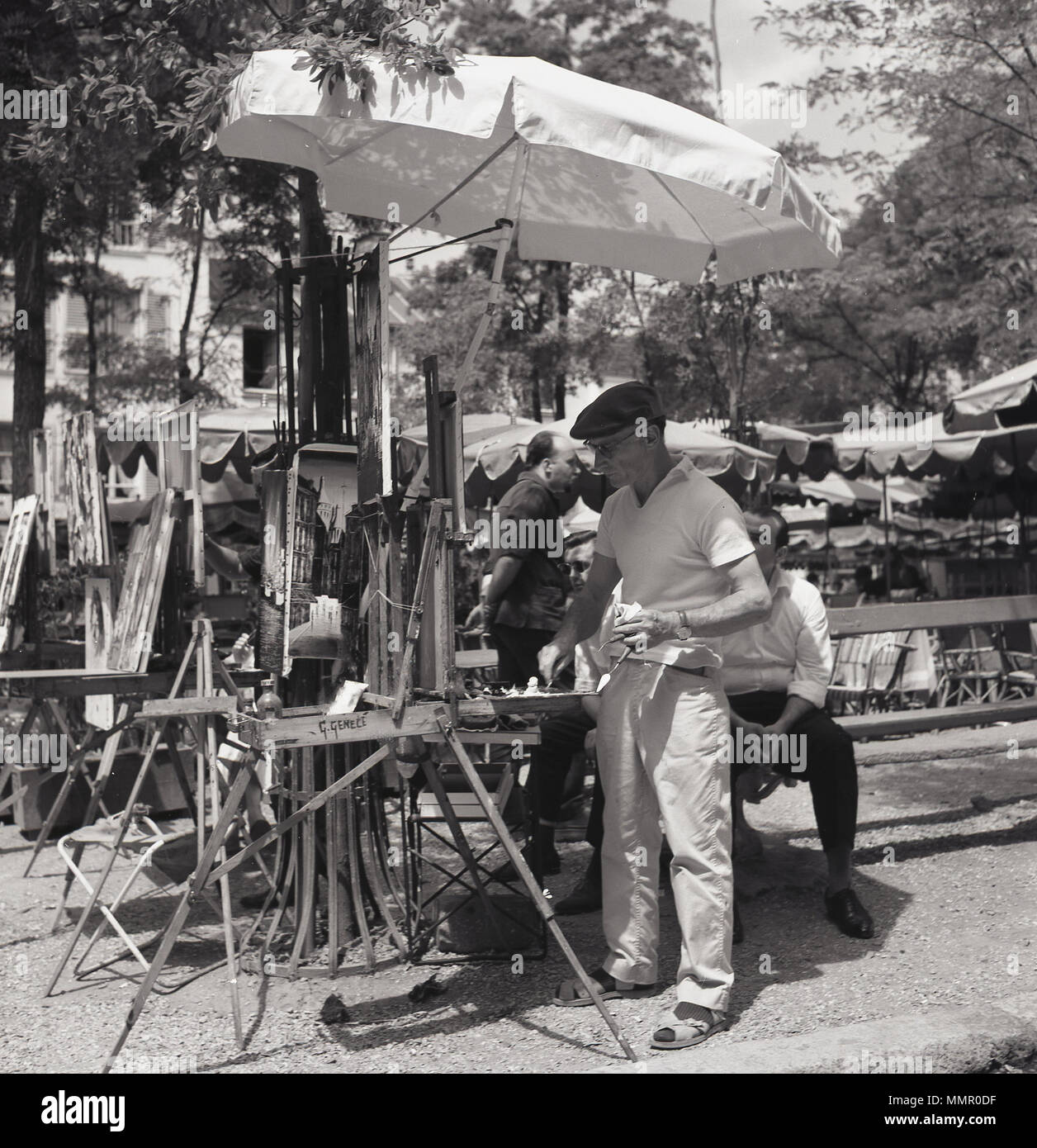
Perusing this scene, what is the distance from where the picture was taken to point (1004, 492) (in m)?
14.6

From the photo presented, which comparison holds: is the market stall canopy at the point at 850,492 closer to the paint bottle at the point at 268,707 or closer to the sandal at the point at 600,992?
the sandal at the point at 600,992

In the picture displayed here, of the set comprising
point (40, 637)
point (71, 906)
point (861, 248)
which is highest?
point (861, 248)

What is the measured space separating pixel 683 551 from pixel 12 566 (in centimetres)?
408

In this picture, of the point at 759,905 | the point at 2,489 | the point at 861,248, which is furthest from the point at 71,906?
the point at 2,489

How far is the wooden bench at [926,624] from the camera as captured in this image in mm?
6477

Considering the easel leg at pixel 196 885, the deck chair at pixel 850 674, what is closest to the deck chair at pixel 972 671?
the deck chair at pixel 850 674

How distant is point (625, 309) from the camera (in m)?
19.5

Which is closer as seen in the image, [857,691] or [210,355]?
[857,691]

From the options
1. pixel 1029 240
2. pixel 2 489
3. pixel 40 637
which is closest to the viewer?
pixel 40 637

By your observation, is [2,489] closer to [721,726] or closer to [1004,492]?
[1004,492]

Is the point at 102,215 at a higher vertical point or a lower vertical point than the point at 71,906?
higher

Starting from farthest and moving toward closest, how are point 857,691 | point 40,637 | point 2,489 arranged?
point 2,489
point 857,691
point 40,637

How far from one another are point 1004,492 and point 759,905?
34.4 ft

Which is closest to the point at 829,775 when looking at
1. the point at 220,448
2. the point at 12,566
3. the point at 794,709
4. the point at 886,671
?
the point at 794,709
